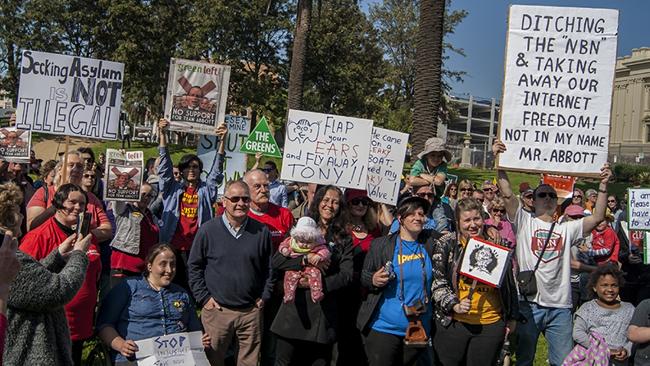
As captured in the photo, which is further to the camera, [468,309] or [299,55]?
[299,55]

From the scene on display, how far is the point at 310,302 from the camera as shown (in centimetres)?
560

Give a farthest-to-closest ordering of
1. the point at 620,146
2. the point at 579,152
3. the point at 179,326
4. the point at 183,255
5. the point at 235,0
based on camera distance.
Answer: the point at 620,146
the point at 235,0
the point at 183,255
the point at 579,152
the point at 179,326

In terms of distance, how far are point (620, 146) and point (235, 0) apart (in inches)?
2026

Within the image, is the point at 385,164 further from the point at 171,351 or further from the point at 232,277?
the point at 171,351

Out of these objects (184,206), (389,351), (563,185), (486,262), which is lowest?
(389,351)

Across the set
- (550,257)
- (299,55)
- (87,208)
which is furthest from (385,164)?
(299,55)

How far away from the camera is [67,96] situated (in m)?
7.73

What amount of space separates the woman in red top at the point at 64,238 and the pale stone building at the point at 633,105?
71.3 meters

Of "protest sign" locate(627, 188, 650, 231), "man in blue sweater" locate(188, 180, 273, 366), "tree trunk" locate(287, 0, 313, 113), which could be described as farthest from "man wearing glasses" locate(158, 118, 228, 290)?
"tree trunk" locate(287, 0, 313, 113)

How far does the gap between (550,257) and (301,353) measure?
7.98 ft

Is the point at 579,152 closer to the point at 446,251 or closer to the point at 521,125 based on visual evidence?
the point at 521,125

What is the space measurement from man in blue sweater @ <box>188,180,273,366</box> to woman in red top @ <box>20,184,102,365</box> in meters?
0.82

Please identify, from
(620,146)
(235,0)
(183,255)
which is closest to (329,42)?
(235,0)

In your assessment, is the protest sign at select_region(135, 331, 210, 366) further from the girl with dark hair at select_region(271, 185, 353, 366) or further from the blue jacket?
the blue jacket
